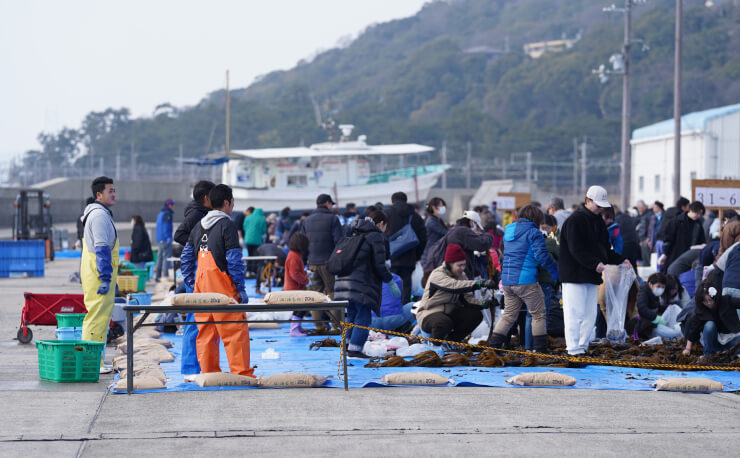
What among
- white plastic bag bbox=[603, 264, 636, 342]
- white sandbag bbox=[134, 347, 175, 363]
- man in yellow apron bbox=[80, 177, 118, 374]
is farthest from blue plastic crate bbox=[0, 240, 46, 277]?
white plastic bag bbox=[603, 264, 636, 342]

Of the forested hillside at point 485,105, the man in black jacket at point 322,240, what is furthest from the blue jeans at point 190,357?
the forested hillside at point 485,105

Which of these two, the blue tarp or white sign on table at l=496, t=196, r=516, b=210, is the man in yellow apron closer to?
the blue tarp

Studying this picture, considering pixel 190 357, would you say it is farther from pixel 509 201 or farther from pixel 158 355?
pixel 509 201

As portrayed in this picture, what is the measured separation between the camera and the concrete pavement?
5820 mm

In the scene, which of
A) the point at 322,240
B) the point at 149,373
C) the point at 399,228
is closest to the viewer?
the point at 149,373

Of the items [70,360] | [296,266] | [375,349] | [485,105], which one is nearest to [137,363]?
[70,360]

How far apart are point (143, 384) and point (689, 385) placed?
440cm

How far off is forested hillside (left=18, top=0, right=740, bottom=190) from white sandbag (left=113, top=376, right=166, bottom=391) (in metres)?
56.9

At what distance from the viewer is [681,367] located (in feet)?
29.8

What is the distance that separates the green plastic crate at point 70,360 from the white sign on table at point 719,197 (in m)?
11.3

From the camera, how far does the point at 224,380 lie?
26.0ft

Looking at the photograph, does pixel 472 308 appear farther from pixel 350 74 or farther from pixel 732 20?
pixel 350 74

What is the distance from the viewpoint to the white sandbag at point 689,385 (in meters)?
7.93

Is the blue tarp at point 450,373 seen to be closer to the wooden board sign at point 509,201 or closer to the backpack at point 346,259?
the backpack at point 346,259
